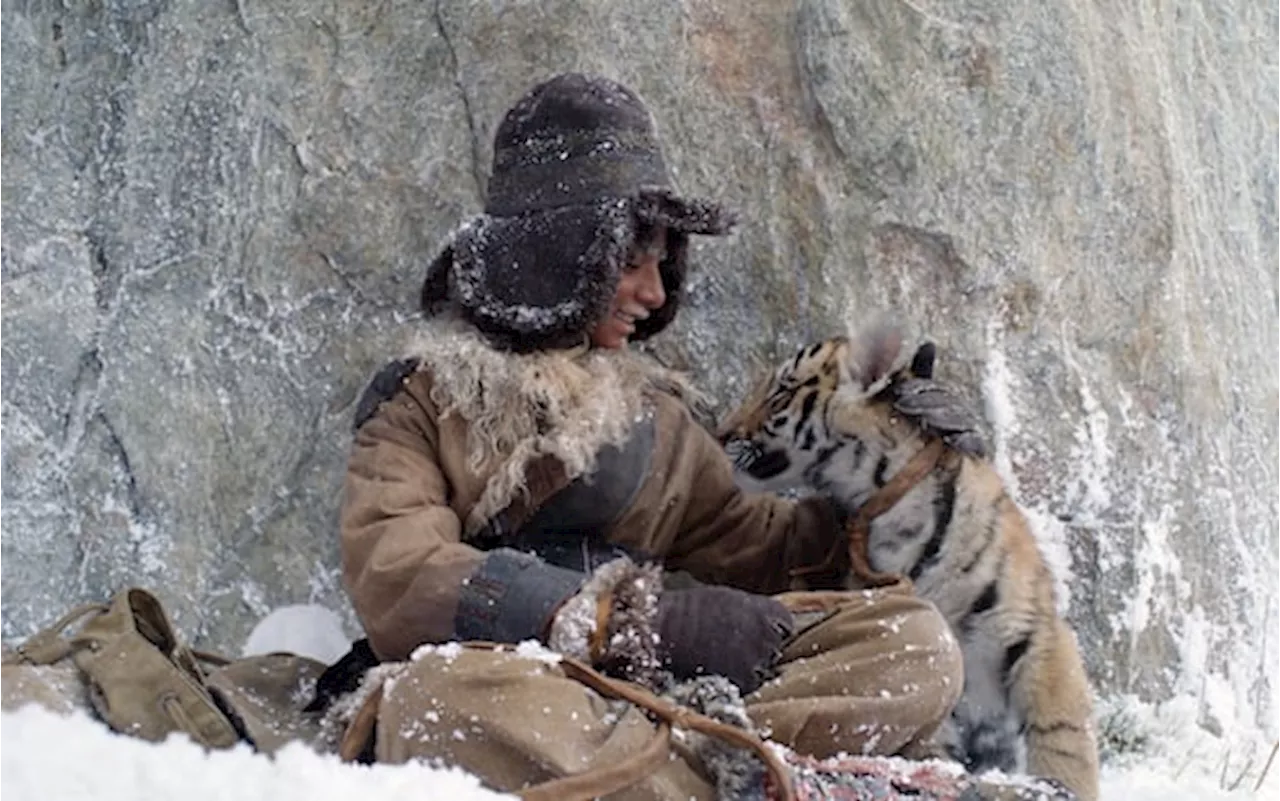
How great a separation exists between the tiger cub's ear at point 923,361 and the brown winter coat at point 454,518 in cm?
42

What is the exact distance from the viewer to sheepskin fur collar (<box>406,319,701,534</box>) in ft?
11.9

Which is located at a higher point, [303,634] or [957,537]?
[957,537]

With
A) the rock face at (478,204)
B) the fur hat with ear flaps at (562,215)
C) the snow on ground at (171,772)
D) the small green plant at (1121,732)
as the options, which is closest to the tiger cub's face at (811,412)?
the rock face at (478,204)

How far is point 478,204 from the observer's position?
180 inches

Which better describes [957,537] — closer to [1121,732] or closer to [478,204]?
[1121,732]

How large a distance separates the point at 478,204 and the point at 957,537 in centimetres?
164

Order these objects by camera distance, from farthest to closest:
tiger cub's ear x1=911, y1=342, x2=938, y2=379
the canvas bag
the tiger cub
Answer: tiger cub's ear x1=911, y1=342, x2=938, y2=379 < the tiger cub < the canvas bag

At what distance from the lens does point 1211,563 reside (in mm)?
4727

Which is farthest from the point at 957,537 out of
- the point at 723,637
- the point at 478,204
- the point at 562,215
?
the point at 478,204

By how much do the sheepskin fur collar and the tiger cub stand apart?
0.62 m

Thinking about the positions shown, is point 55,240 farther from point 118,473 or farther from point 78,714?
point 78,714

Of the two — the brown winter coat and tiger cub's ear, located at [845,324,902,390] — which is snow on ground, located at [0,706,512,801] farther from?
tiger cub's ear, located at [845,324,902,390]

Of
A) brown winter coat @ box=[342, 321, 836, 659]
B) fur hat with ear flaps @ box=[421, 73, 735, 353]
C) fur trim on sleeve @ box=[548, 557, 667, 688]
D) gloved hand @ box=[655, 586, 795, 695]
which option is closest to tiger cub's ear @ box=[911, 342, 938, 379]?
brown winter coat @ box=[342, 321, 836, 659]

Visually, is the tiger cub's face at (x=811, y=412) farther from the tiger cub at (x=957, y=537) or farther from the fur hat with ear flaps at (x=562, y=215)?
the fur hat with ear flaps at (x=562, y=215)
